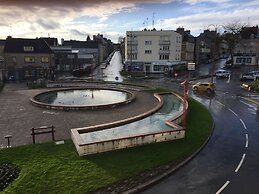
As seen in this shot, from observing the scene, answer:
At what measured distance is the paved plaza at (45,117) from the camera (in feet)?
66.4

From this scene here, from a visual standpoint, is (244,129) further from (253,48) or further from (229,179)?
(253,48)

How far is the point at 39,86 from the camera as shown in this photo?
46.5 m

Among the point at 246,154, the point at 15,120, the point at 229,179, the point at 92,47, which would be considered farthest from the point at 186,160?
the point at 92,47

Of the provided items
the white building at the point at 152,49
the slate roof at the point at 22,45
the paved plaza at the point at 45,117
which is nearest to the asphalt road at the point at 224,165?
the paved plaza at the point at 45,117

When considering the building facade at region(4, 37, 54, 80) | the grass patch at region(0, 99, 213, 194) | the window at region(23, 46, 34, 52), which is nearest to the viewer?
the grass patch at region(0, 99, 213, 194)

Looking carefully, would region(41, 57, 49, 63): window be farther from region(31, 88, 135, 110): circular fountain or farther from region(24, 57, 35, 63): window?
region(31, 88, 135, 110): circular fountain

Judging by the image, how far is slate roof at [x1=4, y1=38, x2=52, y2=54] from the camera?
231 feet

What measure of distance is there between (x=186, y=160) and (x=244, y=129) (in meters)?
9.92

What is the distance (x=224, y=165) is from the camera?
52.1 ft

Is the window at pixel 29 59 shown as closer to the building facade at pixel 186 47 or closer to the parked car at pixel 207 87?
the building facade at pixel 186 47

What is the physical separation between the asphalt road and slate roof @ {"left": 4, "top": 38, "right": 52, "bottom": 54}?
58.9 meters

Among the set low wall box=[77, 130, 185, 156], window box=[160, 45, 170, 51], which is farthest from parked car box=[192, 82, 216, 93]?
window box=[160, 45, 170, 51]

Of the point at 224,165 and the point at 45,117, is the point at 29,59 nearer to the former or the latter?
the point at 45,117

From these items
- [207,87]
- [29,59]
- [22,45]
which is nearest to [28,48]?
[22,45]
